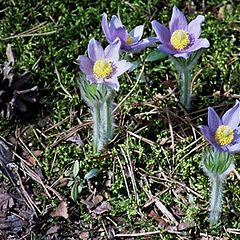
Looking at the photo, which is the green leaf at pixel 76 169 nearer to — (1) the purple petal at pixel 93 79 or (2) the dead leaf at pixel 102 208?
(2) the dead leaf at pixel 102 208

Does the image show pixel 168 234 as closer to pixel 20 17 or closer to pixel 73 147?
pixel 73 147

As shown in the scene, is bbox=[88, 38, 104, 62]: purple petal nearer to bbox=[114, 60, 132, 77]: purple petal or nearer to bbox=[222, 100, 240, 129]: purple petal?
bbox=[114, 60, 132, 77]: purple petal

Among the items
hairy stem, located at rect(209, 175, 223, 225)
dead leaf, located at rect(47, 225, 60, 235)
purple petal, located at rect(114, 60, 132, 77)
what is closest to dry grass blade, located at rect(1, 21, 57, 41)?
purple petal, located at rect(114, 60, 132, 77)

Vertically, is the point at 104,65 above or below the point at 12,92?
above

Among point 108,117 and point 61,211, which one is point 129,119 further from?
point 61,211

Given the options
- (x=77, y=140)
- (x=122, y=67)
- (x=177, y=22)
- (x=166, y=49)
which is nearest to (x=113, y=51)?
(x=122, y=67)

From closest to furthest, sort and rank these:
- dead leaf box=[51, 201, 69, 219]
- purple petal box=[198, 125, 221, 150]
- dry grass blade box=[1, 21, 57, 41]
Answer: purple petal box=[198, 125, 221, 150]
dead leaf box=[51, 201, 69, 219]
dry grass blade box=[1, 21, 57, 41]

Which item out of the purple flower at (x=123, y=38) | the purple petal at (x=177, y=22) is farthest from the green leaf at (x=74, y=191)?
the purple petal at (x=177, y=22)

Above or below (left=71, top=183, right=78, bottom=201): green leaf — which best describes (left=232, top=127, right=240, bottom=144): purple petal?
above
